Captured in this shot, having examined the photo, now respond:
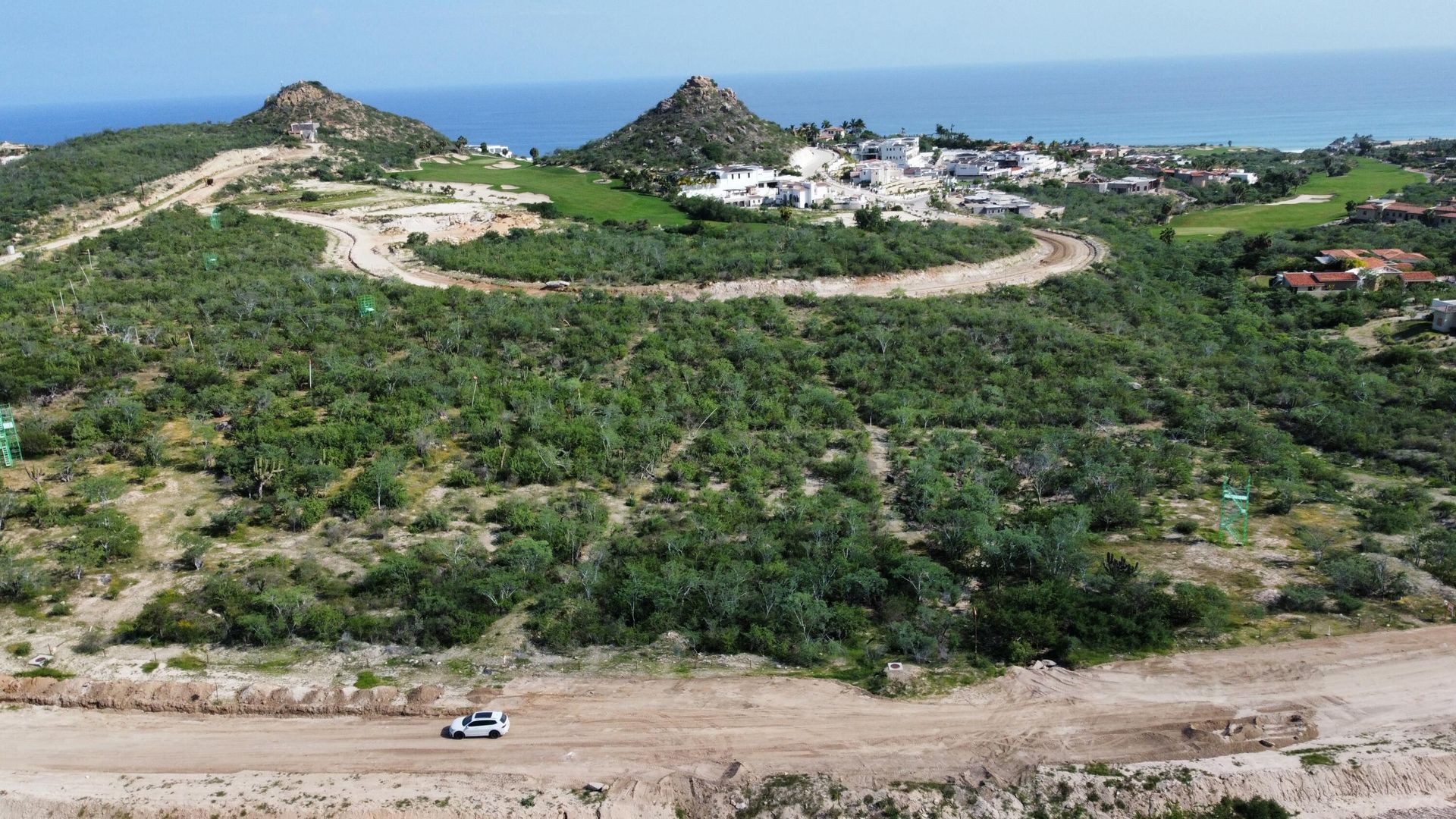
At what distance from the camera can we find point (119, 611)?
71.9ft

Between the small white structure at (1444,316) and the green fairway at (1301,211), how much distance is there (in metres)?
29.3

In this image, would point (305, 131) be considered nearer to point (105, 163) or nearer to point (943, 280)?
point (105, 163)

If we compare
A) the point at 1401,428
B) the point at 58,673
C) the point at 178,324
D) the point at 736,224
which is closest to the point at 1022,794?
the point at 58,673

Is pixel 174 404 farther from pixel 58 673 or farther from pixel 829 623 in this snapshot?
pixel 829 623

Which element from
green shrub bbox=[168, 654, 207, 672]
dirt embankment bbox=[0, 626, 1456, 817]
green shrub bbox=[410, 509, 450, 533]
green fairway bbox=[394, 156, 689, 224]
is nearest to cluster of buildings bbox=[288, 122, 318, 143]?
green fairway bbox=[394, 156, 689, 224]

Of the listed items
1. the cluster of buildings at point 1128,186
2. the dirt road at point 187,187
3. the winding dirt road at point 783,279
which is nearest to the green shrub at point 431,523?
the winding dirt road at point 783,279

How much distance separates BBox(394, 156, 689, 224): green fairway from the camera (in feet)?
226

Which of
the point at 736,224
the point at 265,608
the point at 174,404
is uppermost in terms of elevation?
the point at 736,224

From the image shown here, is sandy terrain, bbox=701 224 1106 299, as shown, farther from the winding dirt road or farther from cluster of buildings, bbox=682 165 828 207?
cluster of buildings, bbox=682 165 828 207

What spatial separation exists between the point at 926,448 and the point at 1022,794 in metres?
16.3

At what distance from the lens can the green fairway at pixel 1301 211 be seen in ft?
251

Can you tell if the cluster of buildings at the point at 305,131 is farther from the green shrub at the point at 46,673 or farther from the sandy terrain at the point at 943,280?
the green shrub at the point at 46,673

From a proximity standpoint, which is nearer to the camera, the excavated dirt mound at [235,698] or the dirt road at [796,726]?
the dirt road at [796,726]

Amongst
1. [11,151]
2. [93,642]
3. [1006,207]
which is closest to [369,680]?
[93,642]
